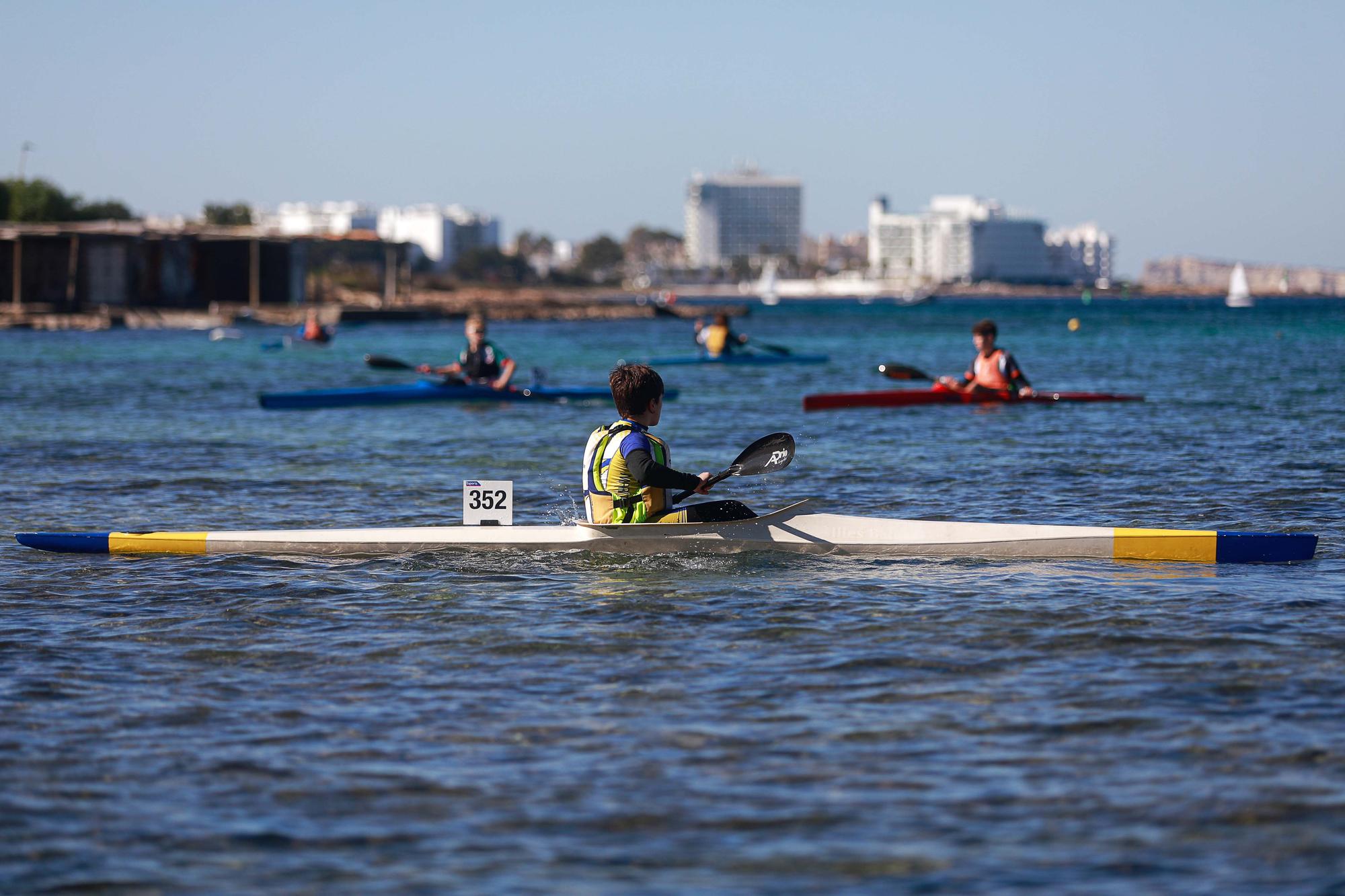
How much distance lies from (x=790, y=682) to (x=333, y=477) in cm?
945

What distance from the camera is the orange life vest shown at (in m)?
20.3

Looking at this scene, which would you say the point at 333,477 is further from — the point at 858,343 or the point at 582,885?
the point at 858,343

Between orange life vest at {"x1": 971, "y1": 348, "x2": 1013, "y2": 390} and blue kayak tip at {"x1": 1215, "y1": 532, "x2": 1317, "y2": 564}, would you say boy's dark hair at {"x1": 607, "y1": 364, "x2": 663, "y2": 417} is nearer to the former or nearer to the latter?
blue kayak tip at {"x1": 1215, "y1": 532, "x2": 1317, "y2": 564}

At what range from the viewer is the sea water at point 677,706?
4840 millimetres

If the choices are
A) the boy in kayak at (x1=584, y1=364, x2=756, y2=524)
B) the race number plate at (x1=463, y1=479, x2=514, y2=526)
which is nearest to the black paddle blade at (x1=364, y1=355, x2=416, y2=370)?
the race number plate at (x1=463, y1=479, x2=514, y2=526)

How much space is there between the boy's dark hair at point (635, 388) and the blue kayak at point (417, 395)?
12.4 meters

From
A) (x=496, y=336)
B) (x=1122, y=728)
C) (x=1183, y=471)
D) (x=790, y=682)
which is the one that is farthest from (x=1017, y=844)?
(x=496, y=336)

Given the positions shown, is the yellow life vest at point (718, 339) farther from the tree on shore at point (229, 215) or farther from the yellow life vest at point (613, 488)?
the tree on shore at point (229, 215)

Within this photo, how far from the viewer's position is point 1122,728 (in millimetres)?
6066

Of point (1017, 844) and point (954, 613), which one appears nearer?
point (1017, 844)

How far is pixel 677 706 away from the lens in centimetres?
647

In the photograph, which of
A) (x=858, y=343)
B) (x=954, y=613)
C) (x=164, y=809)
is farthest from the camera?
(x=858, y=343)

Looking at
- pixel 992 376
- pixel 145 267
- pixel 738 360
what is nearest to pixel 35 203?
pixel 145 267

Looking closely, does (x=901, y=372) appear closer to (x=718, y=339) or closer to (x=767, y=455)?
(x=718, y=339)
